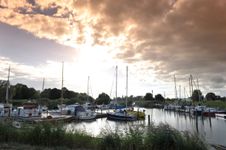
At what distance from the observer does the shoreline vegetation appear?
1152 cm

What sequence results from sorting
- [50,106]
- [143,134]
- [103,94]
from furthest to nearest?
[103,94], [50,106], [143,134]

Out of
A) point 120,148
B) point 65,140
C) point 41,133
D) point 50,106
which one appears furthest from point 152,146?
point 50,106

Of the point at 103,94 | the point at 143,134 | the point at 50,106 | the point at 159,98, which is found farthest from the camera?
the point at 159,98

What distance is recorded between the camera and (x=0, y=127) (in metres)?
13.1

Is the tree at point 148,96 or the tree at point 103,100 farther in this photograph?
the tree at point 148,96

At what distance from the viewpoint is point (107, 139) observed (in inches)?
472

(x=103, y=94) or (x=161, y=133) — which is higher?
(x=103, y=94)

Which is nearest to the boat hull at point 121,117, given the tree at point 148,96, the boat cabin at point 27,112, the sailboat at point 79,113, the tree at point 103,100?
the sailboat at point 79,113

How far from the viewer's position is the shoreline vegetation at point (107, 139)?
37.8 feet

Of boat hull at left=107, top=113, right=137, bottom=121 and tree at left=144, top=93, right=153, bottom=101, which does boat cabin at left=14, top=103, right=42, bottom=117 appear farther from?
tree at left=144, top=93, right=153, bottom=101

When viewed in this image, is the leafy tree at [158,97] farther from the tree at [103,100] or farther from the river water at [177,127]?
the river water at [177,127]

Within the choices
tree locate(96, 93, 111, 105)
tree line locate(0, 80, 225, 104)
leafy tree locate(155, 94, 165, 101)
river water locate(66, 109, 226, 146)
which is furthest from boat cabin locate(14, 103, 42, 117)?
Answer: leafy tree locate(155, 94, 165, 101)

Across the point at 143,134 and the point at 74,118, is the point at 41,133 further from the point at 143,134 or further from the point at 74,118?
the point at 74,118

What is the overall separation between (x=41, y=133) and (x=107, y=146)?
346 centimetres
